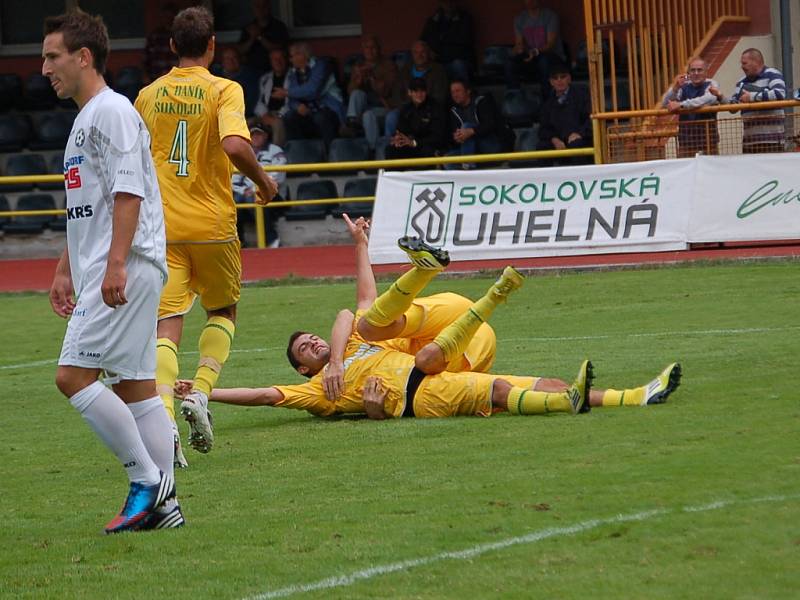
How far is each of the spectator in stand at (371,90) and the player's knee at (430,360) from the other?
14150 millimetres

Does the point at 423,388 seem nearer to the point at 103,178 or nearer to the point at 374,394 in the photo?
the point at 374,394

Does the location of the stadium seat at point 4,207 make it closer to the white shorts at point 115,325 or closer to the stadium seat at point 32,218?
the stadium seat at point 32,218

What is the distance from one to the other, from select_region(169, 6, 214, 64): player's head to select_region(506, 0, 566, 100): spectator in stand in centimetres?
1436

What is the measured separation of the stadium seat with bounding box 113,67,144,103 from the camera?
80.9 ft

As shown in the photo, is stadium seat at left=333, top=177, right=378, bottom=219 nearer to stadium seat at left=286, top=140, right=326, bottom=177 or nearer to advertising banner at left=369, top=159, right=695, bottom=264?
stadium seat at left=286, top=140, right=326, bottom=177

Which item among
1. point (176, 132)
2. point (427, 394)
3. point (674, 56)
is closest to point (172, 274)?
point (176, 132)

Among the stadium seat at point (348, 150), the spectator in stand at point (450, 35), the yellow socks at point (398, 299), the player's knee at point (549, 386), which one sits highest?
the spectator in stand at point (450, 35)

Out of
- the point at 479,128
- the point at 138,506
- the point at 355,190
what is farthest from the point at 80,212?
the point at 355,190

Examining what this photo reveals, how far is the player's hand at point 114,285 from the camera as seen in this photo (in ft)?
18.0

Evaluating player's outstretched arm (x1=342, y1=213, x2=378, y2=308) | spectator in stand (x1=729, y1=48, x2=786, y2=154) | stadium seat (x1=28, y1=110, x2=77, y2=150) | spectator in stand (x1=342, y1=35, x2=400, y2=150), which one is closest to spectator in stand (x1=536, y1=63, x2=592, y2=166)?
spectator in stand (x1=729, y1=48, x2=786, y2=154)

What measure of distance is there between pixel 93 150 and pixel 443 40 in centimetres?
1734

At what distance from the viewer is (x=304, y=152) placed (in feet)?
72.8

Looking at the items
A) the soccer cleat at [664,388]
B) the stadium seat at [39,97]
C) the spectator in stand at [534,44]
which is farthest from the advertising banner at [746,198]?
the stadium seat at [39,97]

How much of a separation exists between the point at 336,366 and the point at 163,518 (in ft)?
8.65
